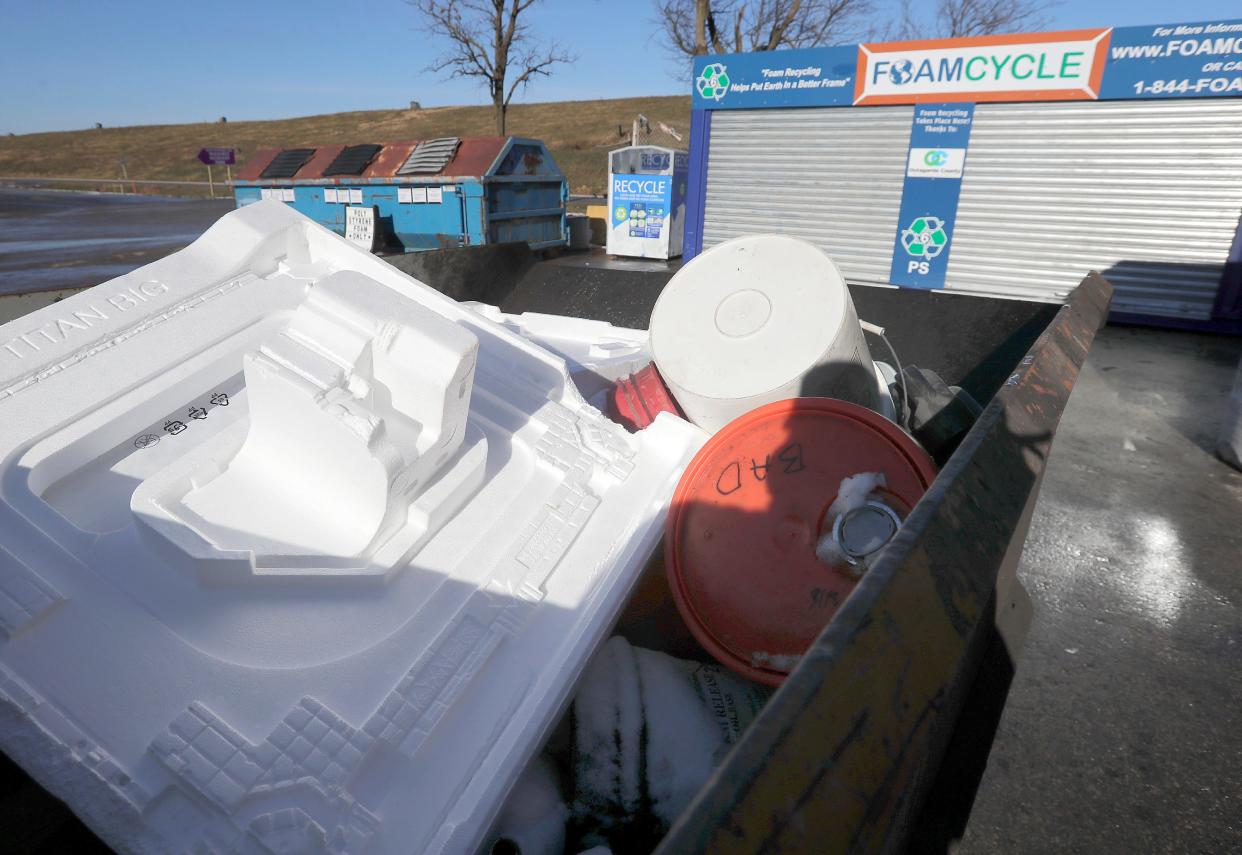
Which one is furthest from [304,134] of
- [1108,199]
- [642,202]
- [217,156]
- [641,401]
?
[641,401]

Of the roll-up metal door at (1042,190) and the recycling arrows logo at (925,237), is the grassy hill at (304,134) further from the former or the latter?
the recycling arrows logo at (925,237)

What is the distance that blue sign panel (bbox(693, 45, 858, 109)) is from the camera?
8469 mm

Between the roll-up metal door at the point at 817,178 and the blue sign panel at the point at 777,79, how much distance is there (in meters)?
0.16

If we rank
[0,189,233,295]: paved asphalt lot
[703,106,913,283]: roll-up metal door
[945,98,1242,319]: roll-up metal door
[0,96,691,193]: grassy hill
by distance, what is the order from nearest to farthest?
[945,98,1242,319]: roll-up metal door
[0,189,233,295]: paved asphalt lot
[703,106,913,283]: roll-up metal door
[0,96,691,193]: grassy hill

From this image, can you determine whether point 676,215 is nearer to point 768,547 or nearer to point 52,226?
point 768,547

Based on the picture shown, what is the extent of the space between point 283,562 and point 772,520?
1.19 meters

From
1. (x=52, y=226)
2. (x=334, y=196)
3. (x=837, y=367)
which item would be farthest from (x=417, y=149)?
(x=52, y=226)

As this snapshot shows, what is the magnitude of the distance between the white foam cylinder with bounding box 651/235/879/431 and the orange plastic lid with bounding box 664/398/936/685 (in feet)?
1.13

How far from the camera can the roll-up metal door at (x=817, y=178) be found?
8.52 m

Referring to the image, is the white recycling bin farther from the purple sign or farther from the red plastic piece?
the purple sign

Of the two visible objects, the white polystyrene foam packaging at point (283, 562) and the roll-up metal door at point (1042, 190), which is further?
the roll-up metal door at point (1042, 190)

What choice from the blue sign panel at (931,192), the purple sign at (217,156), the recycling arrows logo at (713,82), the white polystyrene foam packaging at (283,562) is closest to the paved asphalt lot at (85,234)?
the purple sign at (217,156)

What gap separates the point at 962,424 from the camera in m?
2.46

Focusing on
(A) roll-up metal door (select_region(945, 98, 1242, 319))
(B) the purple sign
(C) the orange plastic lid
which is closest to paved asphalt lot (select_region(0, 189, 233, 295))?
(B) the purple sign
